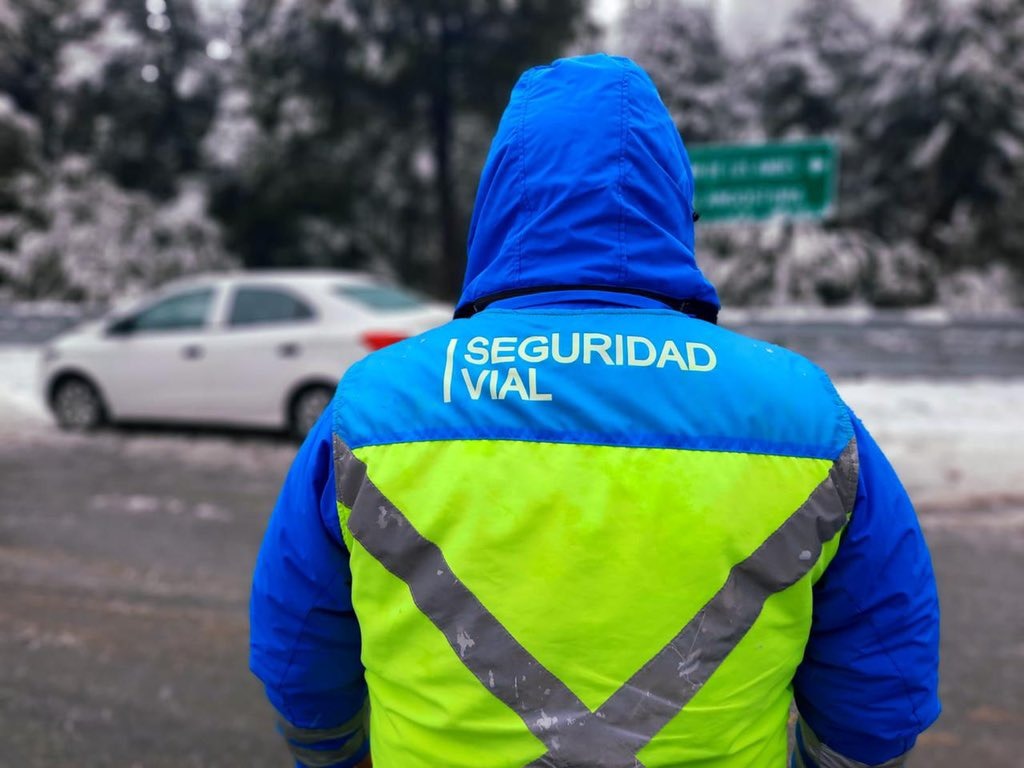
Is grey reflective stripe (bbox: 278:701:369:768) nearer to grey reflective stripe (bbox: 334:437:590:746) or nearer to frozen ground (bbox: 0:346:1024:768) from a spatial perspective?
grey reflective stripe (bbox: 334:437:590:746)

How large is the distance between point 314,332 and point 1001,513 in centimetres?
550

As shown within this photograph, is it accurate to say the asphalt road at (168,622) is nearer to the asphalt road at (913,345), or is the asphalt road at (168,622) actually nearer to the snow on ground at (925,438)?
the snow on ground at (925,438)

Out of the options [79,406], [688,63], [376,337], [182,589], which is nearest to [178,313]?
[79,406]

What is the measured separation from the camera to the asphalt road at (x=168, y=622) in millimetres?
3193

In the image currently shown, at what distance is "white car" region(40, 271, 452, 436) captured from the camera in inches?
310

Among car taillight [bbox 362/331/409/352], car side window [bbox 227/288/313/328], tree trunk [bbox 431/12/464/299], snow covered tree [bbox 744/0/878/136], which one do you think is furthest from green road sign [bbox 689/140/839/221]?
snow covered tree [bbox 744/0/878/136]

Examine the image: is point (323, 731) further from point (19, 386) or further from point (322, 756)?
point (19, 386)

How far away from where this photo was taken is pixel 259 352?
803 centimetres

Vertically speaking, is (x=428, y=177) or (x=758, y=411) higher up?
(x=758, y=411)

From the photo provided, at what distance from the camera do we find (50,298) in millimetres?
20359

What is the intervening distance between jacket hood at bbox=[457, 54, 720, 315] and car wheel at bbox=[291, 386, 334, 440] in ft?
21.9

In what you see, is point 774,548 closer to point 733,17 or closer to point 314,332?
point 314,332

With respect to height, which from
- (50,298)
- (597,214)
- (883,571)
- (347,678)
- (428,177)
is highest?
(597,214)

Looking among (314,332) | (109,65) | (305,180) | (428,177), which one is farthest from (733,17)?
(314,332)
